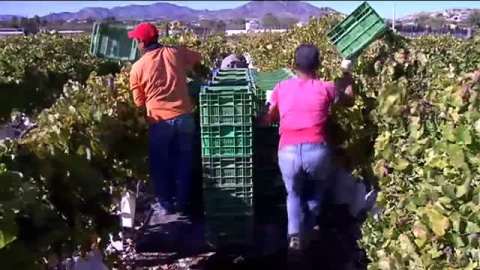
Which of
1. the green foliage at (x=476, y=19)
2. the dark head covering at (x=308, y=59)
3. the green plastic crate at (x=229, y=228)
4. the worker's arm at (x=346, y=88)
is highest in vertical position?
the green foliage at (x=476, y=19)

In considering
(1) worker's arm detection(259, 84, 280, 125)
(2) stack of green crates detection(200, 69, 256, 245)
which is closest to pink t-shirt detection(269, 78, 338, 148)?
(1) worker's arm detection(259, 84, 280, 125)

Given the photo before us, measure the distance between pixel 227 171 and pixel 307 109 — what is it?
58 centimetres

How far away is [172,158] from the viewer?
5020 mm

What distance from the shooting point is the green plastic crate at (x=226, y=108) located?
4.20 m

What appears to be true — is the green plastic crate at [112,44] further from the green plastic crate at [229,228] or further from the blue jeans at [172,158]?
the green plastic crate at [229,228]

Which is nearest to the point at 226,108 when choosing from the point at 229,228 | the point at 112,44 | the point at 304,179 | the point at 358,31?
the point at 304,179

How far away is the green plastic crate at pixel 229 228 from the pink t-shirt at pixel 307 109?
1.71ft

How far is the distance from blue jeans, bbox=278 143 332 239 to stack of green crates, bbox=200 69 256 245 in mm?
219

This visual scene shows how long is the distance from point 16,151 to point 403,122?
1.79 meters

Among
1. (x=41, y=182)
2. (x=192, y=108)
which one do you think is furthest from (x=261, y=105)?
(x=41, y=182)

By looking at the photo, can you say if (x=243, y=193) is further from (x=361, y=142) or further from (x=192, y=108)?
(x=192, y=108)

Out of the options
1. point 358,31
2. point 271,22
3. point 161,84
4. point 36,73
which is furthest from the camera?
→ point 271,22

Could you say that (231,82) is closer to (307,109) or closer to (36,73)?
(307,109)

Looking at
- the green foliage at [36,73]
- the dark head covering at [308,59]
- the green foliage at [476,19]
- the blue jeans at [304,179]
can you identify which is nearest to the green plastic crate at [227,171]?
the blue jeans at [304,179]
